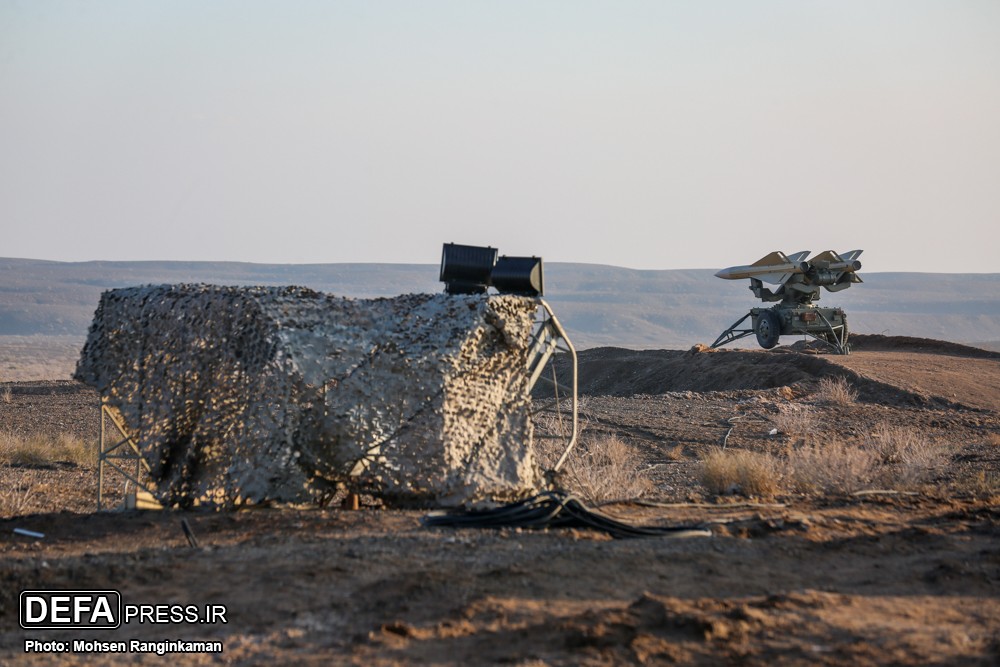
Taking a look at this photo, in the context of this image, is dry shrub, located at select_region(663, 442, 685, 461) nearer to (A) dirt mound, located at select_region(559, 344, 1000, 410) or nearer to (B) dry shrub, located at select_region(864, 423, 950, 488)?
(B) dry shrub, located at select_region(864, 423, 950, 488)

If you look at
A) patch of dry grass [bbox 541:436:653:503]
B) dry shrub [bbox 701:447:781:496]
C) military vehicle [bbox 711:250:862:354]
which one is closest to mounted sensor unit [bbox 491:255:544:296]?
patch of dry grass [bbox 541:436:653:503]

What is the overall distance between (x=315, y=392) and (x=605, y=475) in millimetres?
4272

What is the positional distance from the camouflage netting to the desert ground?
39 cm

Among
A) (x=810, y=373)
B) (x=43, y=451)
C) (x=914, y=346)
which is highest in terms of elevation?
(x=914, y=346)

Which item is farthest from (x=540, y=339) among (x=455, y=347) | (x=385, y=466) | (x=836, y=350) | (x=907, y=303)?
(x=907, y=303)

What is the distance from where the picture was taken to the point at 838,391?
899 inches

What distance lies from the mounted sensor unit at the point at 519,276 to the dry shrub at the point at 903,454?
17.9ft

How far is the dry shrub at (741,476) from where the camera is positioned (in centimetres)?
1321

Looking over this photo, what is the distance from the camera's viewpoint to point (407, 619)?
22.7ft

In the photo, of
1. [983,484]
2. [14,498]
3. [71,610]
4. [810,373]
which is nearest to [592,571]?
[71,610]

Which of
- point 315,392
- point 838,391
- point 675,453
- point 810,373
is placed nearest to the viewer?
Answer: point 315,392

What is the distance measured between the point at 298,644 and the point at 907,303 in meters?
139

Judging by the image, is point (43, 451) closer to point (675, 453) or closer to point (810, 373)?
point (675, 453)

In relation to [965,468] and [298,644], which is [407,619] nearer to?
[298,644]
